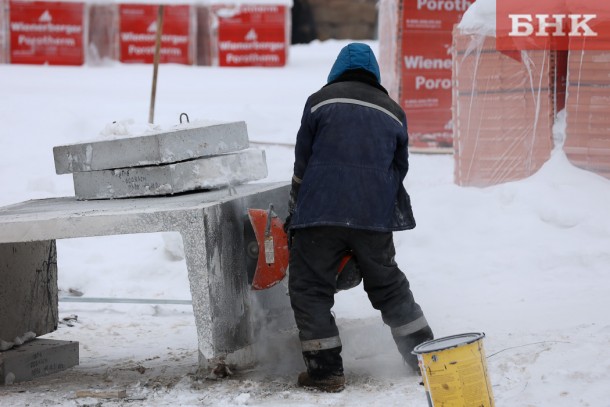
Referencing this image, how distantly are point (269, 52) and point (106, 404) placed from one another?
11804 mm

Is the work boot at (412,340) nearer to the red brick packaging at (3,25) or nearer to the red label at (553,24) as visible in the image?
the red label at (553,24)

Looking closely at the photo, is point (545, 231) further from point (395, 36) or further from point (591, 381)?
point (395, 36)

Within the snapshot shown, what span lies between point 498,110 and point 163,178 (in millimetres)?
3744

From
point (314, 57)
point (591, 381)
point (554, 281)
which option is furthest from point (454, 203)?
point (314, 57)

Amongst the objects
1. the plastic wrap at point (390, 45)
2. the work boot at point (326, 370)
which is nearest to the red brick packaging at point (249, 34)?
the plastic wrap at point (390, 45)

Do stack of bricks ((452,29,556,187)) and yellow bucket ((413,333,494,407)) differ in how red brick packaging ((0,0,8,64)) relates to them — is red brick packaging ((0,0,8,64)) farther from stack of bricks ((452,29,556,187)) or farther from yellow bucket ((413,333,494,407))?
yellow bucket ((413,333,494,407))

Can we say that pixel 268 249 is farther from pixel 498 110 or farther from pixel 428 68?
pixel 428 68

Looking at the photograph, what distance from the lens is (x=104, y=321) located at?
6.53 metres

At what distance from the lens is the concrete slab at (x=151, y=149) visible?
15.8ft

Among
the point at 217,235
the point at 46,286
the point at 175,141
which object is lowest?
the point at 46,286

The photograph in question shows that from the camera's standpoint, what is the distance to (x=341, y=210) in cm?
434

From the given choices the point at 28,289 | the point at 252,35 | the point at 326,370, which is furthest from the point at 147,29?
the point at 326,370

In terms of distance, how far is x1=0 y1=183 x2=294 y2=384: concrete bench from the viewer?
440 cm

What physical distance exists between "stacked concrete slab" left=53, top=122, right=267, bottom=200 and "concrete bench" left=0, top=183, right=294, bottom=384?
0.24 ft
